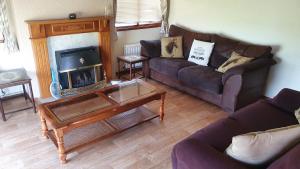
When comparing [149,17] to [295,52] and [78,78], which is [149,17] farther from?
[295,52]

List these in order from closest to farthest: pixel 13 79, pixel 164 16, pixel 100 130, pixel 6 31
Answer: pixel 100 130 → pixel 13 79 → pixel 6 31 → pixel 164 16

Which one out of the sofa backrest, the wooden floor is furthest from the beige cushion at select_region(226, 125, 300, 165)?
the sofa backrest

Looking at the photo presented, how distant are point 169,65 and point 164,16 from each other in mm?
1450

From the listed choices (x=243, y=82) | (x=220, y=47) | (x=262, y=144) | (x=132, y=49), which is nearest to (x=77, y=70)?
(x=132, y=49)

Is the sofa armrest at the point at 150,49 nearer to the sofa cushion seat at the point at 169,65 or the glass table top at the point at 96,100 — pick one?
the sofa cushion seat at the point at 169,65

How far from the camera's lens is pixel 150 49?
4.28 meters

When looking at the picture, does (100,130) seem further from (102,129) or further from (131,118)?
(131,118)

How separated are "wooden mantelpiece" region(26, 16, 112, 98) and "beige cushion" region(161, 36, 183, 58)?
989 mm

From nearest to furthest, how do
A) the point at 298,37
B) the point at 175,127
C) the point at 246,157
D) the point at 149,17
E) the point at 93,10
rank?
the point at 246,157 < the point at 175,127 < the point at 298,37 < the point at 93,10 < the point at 149,17

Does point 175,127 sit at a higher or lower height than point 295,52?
lower

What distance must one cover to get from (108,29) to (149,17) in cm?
115

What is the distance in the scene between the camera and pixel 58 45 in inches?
143

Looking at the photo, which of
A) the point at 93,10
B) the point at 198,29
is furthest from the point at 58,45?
the point at 198,29

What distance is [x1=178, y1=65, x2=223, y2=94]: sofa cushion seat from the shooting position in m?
3.27
